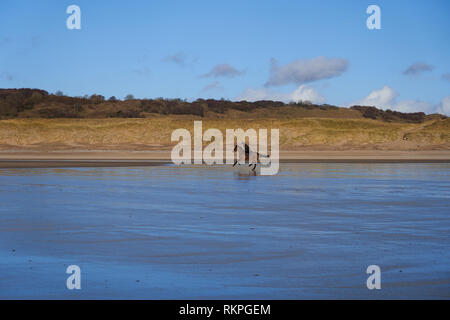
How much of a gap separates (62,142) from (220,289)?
6320 cm

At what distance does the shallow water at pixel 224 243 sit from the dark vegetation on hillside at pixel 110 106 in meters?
90.5

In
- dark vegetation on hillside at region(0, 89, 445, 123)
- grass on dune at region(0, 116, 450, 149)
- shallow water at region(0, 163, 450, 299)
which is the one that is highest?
dark vegetation on hillside at region(0, 89, 445, 123)

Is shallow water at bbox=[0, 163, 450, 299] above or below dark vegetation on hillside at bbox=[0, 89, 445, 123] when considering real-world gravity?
below

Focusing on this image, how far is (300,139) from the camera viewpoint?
69938mm

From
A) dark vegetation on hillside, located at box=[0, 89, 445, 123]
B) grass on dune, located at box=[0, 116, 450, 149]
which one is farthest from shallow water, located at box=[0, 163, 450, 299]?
dark vegetation on hillside, located at box=[0, 89, 445, 123]

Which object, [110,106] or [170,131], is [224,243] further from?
Result: [110,106]

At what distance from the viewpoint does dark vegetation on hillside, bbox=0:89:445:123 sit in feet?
360

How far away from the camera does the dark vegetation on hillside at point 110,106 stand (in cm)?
10981

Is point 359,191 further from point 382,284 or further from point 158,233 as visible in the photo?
point 382,284

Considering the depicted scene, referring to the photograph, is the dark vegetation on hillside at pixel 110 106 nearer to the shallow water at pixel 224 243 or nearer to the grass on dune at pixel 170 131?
the grass on dune at pixel 170 131

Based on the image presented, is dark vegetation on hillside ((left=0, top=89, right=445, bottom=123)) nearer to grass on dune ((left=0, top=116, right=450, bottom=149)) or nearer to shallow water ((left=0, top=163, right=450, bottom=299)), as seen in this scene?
grass on dune ((left=0, top=116, right=450, bottom=149))

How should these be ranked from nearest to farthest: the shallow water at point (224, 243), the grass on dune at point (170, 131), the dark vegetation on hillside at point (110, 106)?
the shallow water at point (224, 243), the grass on dune at point (170, 131), the dark vegetation on hillside at point (110, 106)

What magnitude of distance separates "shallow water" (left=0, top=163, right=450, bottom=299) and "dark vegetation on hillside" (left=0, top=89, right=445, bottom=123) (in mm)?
90526

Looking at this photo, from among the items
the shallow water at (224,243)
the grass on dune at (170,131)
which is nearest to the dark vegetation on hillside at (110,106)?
the grass on dune at (170,131)
